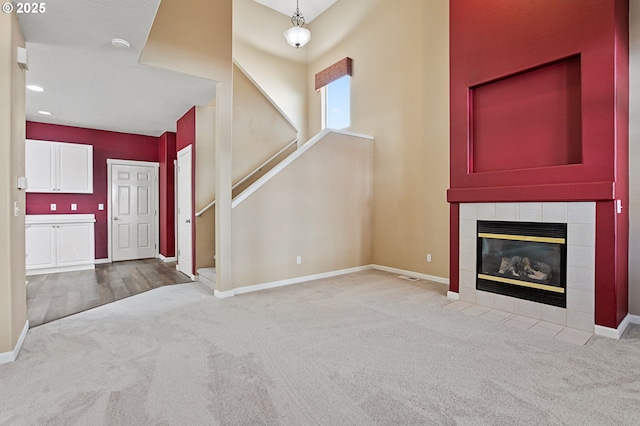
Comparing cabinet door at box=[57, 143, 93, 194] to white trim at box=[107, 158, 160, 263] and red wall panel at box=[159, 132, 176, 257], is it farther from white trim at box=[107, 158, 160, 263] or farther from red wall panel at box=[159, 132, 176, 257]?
red wall panel at box=[159, 132, 176, 257]

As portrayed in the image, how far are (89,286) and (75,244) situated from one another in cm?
169

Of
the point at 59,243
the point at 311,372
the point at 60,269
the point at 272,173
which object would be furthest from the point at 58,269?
the point at 311,372

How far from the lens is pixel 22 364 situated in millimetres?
2357

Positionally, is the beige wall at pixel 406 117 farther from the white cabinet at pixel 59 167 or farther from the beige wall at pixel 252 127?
the white cabinet at pixel 59 167

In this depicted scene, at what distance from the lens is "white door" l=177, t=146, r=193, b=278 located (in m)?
5.38

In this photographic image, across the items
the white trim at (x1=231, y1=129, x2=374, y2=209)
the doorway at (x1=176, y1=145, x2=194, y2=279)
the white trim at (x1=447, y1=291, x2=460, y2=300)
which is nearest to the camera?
the white trim at (x1=447, y1=291, x2=460, y2=300)

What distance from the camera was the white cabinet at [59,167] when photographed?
5.67m

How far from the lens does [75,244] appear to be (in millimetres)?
5863

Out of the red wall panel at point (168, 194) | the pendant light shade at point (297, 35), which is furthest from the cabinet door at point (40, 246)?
the pendant light shade at point (297, 35)

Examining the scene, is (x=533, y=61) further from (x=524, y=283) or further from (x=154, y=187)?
(x=154, y=187)

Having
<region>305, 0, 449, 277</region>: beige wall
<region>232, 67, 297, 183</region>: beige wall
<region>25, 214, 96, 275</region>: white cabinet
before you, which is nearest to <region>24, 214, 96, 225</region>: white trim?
<region>25, 214, 96, 275</region>: white cabinet

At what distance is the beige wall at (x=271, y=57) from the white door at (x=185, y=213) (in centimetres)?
251

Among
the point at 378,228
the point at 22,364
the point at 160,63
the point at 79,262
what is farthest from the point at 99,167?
the point at 378,228

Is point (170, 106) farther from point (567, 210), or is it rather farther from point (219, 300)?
point (567, 210)
